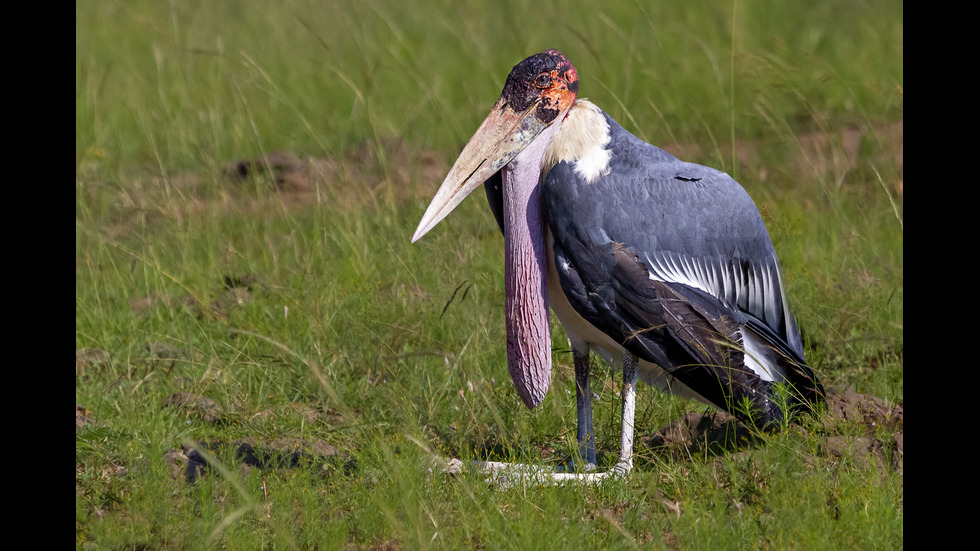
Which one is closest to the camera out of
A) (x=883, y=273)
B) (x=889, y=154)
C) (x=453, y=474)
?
(x=453, y=474)

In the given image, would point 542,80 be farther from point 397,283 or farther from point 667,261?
point 397,283

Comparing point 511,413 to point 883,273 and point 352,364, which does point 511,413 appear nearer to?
point 352,364

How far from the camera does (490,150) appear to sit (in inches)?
137

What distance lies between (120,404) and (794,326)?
2.39 m

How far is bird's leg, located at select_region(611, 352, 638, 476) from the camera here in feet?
11.8

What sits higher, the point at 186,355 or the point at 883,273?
the point at 883,273

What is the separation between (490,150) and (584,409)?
896mm

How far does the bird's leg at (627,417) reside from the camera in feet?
11.8

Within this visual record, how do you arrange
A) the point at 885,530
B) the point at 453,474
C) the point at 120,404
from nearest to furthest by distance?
1. the point at 885,530
2. the point at 453,474
3. the point at 120,404

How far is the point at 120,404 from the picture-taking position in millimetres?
4234

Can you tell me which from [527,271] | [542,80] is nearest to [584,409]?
[527,271]

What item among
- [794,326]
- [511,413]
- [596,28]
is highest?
[596,28]

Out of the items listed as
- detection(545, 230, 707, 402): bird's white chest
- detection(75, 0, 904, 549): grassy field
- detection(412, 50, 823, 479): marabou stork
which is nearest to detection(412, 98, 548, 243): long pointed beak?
detection(412, 50, 823, 479): marabou stork

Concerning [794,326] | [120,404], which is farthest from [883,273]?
[120,404]
